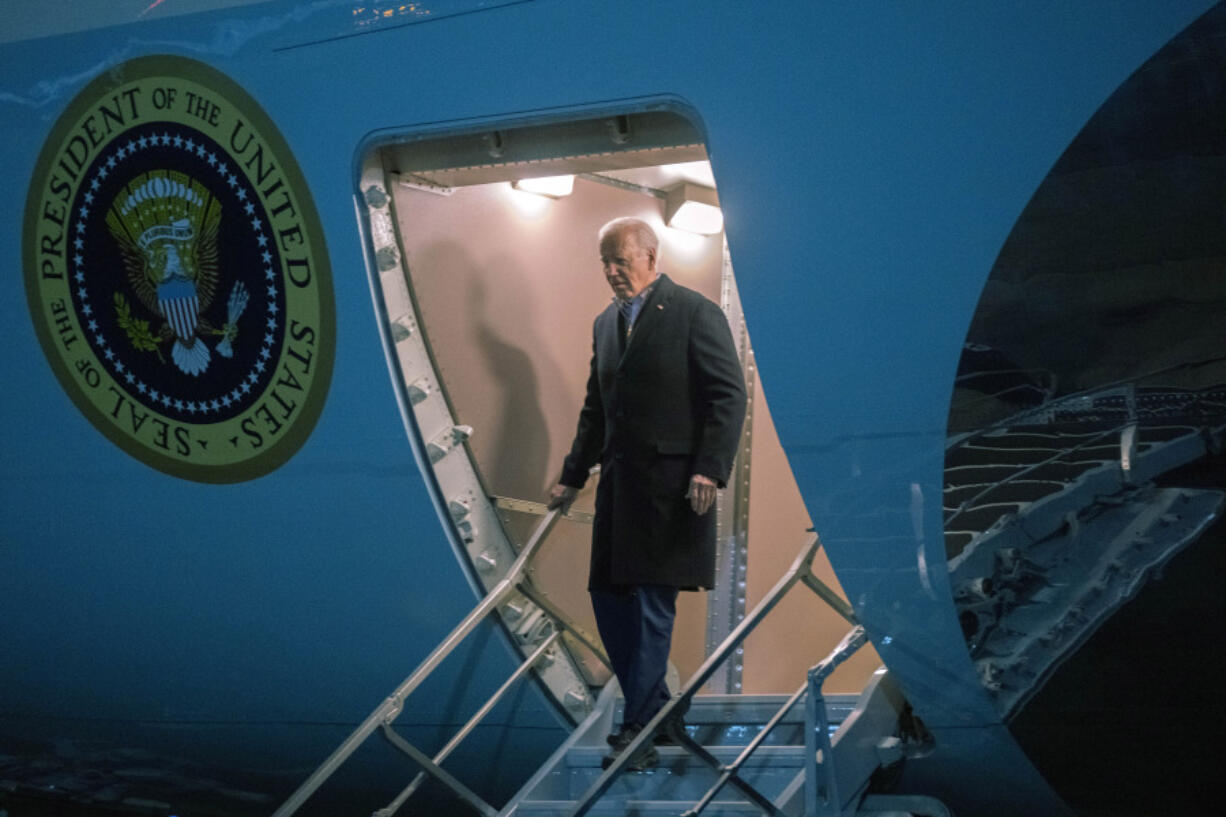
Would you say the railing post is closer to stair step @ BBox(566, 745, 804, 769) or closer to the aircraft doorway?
stair step @ BBox(566, 745, 804, 769)

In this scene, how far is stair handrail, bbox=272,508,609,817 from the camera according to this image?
10.2 feet

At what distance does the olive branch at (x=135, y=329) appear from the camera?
3.73 m

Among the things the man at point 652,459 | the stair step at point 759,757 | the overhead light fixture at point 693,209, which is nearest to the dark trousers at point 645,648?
the man at point 652,459

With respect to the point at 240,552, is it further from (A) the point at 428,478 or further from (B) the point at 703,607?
(B) the point at 703,607

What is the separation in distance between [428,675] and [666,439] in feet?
2.70

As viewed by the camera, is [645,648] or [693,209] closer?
[645,648]

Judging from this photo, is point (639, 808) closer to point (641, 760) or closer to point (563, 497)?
point (641, 760)

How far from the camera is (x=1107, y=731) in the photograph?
107 inches

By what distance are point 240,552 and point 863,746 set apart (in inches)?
66.8

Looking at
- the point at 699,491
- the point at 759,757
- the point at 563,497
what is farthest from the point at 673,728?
the point at 563,497

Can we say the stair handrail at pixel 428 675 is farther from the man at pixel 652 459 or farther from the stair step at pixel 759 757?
the stair step at pixel 759 757

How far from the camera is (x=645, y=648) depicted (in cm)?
325

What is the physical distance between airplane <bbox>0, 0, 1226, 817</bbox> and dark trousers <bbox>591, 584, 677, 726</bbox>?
0.17 meters

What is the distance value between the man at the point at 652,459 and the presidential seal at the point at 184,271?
0.74 meters
